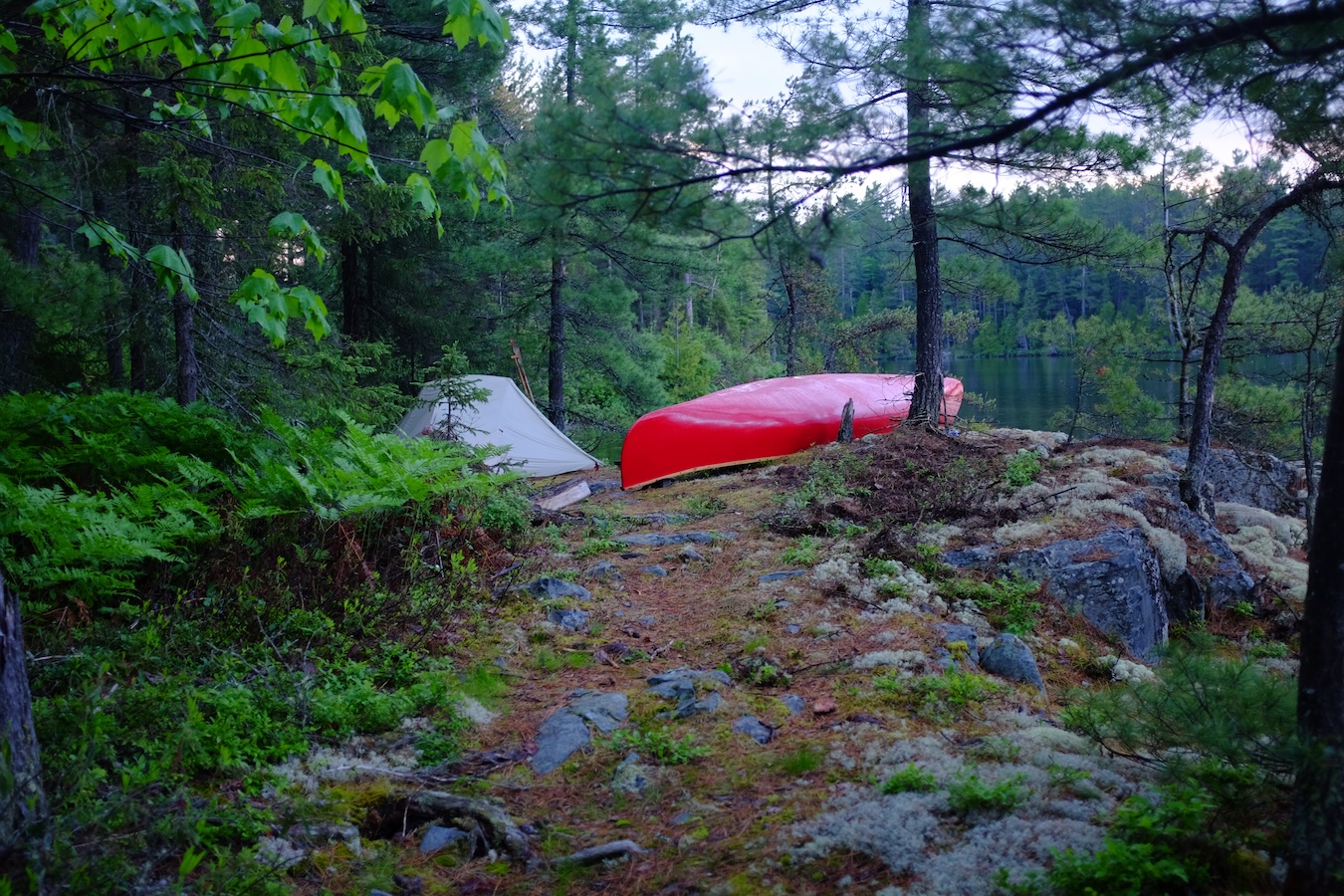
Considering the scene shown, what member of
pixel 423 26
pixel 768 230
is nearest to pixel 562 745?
pixel 768 230

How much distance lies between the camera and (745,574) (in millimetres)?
6199

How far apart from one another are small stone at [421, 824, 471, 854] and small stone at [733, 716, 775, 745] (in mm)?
1290

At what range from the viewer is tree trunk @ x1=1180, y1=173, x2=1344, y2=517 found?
5938 millimetres

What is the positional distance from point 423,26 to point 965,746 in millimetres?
10877

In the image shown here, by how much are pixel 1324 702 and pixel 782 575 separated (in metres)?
3.92

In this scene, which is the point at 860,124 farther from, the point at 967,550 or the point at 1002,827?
the point at 967,550

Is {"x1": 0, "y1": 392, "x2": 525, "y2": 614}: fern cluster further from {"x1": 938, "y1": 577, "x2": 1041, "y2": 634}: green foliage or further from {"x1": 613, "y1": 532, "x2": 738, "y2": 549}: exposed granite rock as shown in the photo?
{"x1": 938, "y1": 577, "x2": 1041, "y2": 634}: green foliage

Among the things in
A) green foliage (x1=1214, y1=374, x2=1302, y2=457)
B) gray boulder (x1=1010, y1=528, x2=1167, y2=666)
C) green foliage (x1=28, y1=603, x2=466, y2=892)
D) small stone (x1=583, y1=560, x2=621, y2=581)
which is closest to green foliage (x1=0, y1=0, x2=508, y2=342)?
green foliage (x1=28, y1=603, x2=466, y2=892)

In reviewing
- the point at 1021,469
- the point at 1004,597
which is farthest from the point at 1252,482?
the point at 1004,597

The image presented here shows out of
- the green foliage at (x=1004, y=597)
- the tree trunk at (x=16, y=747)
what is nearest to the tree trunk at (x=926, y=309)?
the green foliage at (x=1004, y=597)

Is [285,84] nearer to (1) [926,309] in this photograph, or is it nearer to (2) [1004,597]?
(2) [1004,597]

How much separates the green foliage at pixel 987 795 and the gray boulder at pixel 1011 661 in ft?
5.54

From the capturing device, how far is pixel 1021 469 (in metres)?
8.22

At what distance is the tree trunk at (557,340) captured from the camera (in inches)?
615
